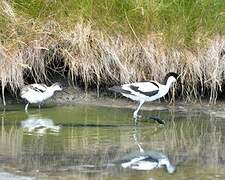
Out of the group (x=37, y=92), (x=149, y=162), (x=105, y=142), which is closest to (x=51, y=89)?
(x=37, y=92)

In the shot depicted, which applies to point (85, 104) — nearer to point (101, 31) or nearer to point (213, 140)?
point (101, 31)

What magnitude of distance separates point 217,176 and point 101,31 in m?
4.60

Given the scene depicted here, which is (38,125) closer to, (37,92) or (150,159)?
(37,92)

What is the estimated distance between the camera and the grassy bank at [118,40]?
10.9 metres

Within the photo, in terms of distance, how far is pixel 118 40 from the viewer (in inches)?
432

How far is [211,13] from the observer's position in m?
11.4

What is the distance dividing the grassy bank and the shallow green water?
0.61 meters

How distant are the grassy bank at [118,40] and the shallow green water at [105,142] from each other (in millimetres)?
608

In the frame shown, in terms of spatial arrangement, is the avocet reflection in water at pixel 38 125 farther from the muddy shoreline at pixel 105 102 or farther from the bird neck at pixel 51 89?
the muddy shoreline at pixel 105 102

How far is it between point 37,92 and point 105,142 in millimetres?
2632

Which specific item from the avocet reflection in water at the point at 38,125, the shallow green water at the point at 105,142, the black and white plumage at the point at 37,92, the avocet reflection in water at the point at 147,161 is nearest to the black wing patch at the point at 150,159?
the avocet reflection in water at the point at 147,161

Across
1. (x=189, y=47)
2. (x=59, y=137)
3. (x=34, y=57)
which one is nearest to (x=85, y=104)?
(x=34, y=57)

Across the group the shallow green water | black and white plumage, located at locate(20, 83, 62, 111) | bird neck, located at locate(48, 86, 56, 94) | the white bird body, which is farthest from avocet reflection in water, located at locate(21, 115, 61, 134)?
the white bird body

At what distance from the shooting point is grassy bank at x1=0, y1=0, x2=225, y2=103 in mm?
10859
